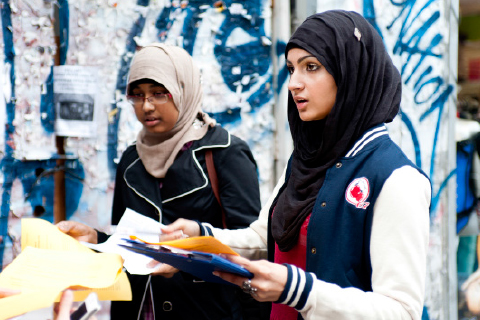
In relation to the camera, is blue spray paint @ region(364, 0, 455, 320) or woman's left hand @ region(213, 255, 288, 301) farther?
blue spray paint @ region(364, 0, 455, 320)

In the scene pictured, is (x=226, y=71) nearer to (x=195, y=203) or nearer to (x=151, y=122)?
(x=151, y=122)

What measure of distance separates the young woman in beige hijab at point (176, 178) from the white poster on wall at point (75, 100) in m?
0.99

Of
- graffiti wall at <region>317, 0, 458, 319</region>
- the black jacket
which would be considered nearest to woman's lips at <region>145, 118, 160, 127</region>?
the black jacket

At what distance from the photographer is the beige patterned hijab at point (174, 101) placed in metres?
2.72

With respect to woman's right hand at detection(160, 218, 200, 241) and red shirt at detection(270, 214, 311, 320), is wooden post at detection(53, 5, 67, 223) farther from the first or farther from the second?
red shirt at detection(270, 214, 311, 320)

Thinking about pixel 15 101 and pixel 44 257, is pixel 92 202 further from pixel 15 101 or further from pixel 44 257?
pixel 44 257

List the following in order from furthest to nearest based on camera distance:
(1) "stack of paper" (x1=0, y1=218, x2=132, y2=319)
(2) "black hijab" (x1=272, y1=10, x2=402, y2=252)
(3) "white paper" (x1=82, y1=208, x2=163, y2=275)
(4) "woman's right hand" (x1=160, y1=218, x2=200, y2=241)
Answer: (4) "woman's right hand" (x1=160, y1=218, x2=200, y2=241) → (3) "white paper" (x1=82, y1=208, x2=163, y2=275) → (2) "black hijab" (x1=272, y1=10, x2=402, y2=252) → (1) "stack of paper" (x1=0, y1=218, x2=132, y2=319)

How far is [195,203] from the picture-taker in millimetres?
2605

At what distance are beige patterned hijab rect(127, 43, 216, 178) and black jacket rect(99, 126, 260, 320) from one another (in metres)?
0.05

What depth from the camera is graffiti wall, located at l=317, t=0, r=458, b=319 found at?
3.84 metres

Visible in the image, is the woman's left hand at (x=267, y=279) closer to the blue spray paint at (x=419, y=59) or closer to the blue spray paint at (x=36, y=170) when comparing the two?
the blue spray paint at (x=36, y=170)

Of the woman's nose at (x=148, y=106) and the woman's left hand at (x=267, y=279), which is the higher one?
the woman's nose at (x=148, y=106)

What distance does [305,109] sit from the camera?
6.17ft

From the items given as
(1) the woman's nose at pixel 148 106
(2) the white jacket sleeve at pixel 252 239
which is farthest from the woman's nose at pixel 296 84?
(1) the woman's nose at pixel 148 106
